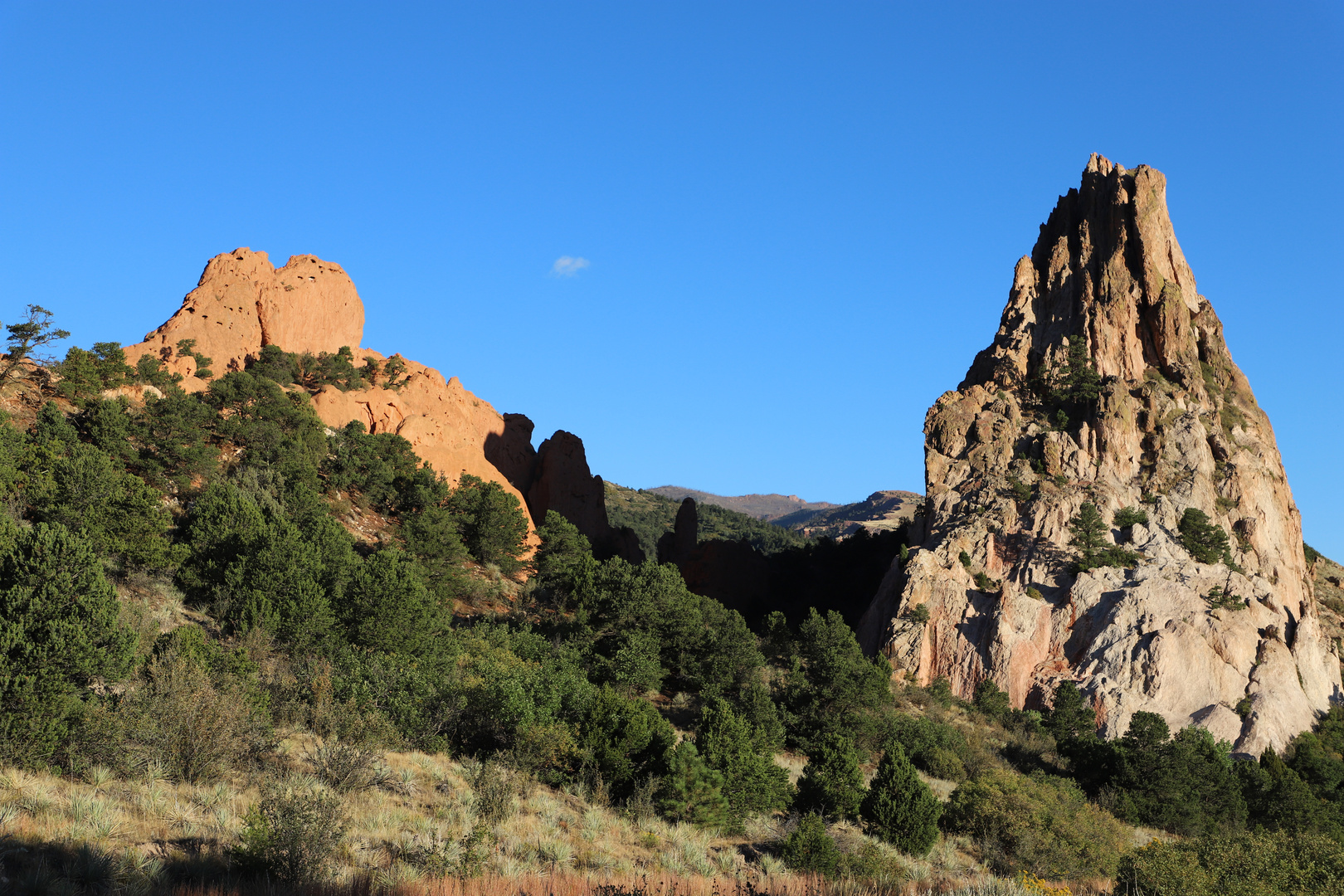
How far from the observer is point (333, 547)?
1350 inches

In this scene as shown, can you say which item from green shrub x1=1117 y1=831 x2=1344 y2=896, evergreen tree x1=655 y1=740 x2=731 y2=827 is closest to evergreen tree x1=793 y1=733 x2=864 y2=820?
evergreen tree x1=655 y1=740 x2=731 y2=827

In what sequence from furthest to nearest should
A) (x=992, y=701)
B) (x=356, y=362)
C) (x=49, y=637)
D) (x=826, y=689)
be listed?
(x=356, y=362)
(x=992, y=701)
(x=826, y=689)
(x=49, y=637)

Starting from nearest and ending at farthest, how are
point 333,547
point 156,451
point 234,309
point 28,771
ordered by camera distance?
point 28,771 → point 333,547 → point 156,451 → point 234,309

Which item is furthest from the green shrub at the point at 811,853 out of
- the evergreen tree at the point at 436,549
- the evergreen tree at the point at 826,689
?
the evergreen tree at the point at 436,549

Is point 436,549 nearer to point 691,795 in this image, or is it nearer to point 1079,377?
point 691,795

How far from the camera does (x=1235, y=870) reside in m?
16.2

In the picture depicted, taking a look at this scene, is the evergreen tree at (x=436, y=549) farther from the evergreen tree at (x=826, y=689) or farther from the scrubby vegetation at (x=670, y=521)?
the scrubby vegetation at (x=670, y=521)

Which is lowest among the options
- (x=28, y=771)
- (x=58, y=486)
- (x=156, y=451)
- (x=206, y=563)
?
(x=28, y=771)

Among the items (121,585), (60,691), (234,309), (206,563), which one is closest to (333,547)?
(206,563)

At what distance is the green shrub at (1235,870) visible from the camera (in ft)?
50.3

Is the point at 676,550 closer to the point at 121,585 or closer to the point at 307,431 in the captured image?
the point at 307,431

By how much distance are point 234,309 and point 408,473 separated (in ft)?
A: 53.0

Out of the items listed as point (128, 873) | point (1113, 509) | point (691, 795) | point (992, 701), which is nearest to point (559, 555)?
point (992, 701)

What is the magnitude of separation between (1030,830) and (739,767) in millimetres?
8126
